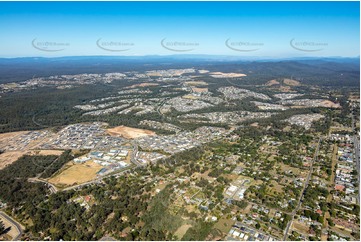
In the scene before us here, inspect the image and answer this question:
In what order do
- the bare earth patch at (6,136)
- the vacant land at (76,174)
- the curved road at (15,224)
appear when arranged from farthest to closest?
1. the bare earth patch at (6,136)
2. the vacant land at (76,174)
3. the curved road at (15,224)

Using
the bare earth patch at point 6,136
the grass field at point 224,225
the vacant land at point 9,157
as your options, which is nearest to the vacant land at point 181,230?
the grass field at point 224,225

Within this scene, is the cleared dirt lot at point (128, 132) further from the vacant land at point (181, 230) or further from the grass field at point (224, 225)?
the grass field at point (224, 225)

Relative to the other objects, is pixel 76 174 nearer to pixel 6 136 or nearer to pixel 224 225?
pixel 224 225

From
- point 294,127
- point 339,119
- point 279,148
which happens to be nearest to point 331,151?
point 279,148

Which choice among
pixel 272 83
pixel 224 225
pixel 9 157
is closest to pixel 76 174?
pixel 9 157

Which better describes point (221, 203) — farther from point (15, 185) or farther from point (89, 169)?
Result: point (15, 185)

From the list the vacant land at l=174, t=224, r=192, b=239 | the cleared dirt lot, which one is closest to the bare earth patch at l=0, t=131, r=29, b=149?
the cleared dirt lot

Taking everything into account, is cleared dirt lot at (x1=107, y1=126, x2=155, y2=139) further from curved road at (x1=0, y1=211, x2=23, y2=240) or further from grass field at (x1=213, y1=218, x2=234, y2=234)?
grass field at (x1=213, y1=218, x2=234, y2=234)
